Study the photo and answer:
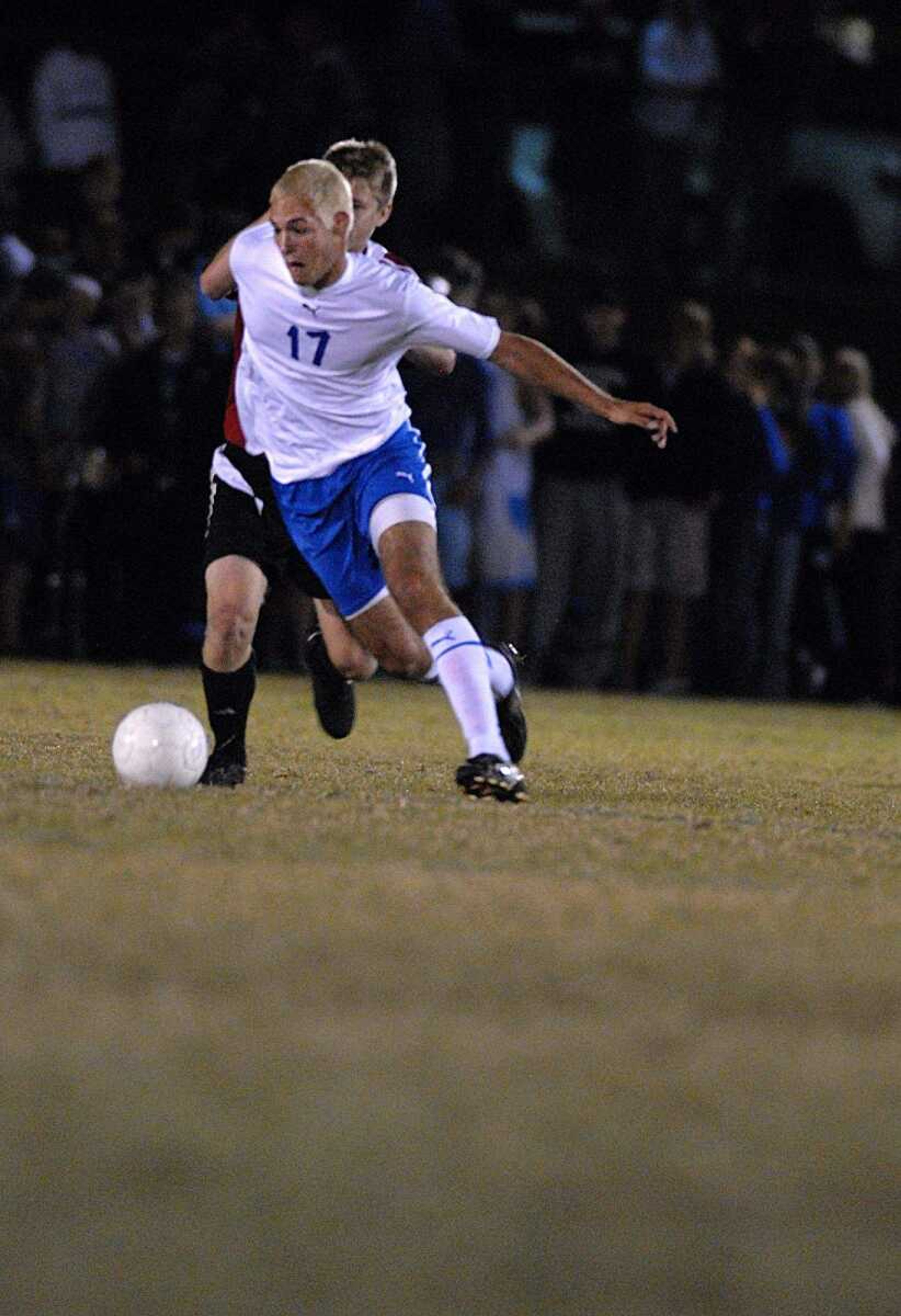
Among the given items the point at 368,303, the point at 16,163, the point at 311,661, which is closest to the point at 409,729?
the point at 311,661

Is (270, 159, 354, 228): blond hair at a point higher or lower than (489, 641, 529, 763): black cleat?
higher

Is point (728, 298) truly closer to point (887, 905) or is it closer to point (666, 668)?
point (666, 668)

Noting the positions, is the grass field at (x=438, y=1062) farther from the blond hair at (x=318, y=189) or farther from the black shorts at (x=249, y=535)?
the blond hair at (x=318, y=189)

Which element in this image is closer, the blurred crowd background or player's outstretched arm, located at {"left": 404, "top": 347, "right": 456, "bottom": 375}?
player's outstretched arm, located at {"left": 404, "top": 347, "right": 456, "bottom": 375}

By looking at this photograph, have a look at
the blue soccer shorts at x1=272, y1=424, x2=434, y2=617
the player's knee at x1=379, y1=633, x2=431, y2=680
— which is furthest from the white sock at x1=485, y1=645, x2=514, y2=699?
the blue soccer shorts at x1=272, y1=424, x2=434, y2=617

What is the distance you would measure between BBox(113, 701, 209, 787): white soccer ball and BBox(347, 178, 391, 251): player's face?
1593 mm

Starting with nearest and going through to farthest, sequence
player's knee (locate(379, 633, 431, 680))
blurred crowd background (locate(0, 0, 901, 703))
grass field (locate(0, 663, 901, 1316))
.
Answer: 1. grass field (locate(0, 663, 901, 1316))
2. player's knee (locate(379, 633, 431, 680))
3. blurred crowd background (locate(0, 0, 901, 703))

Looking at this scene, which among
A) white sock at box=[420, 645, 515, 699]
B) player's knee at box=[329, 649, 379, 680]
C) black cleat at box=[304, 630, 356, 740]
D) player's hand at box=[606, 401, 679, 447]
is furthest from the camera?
black cleat at box=[304, 630, 356, 740]

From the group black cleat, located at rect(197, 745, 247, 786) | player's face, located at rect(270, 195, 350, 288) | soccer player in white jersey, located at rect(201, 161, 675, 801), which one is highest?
player's face, located at rect(270, 195, 350, 288)

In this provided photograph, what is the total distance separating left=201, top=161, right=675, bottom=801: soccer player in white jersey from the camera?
747 centimetres

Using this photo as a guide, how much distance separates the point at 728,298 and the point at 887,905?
512 inches

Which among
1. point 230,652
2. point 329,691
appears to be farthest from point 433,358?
point 329,691

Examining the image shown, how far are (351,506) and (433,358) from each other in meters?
0.52

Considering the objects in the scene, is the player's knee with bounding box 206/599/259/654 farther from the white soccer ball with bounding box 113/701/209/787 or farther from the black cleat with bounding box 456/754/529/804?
the black cleat with bounding box 456/754/529/804
